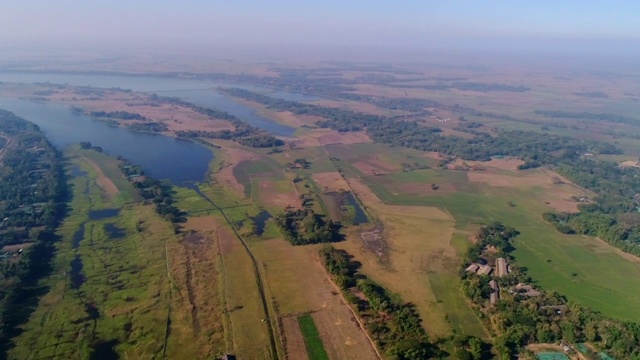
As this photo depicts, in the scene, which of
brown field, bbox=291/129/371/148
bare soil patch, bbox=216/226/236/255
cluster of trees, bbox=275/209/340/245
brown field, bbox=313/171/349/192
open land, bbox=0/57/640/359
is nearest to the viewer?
open land, bbox=0/57/640/359

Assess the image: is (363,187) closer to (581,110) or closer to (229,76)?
(581,110)

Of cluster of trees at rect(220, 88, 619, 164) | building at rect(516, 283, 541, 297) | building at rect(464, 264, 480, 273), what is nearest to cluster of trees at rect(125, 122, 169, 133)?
cluster of trees at rect(220, 88, 619, 164)

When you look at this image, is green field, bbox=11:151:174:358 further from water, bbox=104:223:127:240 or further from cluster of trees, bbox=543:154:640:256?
cluster of trees, bbox=543:154:640:256

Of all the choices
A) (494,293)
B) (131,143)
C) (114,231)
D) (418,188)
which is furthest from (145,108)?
(494,293)

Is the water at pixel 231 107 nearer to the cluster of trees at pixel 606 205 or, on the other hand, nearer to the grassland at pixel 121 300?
the grassland at pixel 121 300

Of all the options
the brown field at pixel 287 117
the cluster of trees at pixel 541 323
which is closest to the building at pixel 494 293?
the cluster of trees at pixel 541 323

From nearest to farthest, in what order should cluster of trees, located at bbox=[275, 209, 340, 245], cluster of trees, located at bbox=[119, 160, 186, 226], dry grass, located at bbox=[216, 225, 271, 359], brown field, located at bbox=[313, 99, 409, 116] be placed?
dry grass, located at bbox=[216, 225, 271, 359]
cluster of trees, located at bbox=[275, 209, 340, 245]
cluster of trees, located at bbox=[119, 160, 186, 226]
brown field, located at bbox=[313, 99, 409, 116]

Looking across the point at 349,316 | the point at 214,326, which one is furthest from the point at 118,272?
the point at 349,316
